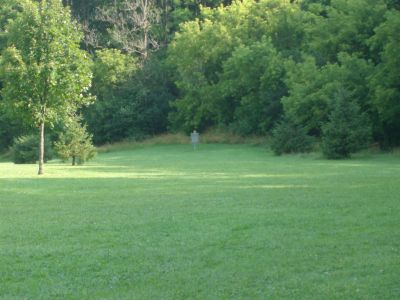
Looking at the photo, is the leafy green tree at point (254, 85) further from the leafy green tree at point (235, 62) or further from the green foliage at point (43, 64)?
the green foliage at point (43, 64)

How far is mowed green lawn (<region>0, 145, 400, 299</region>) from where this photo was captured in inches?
332

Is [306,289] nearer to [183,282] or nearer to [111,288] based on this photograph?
[183,282]

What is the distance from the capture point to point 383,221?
12.9 meters

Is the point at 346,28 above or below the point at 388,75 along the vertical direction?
above

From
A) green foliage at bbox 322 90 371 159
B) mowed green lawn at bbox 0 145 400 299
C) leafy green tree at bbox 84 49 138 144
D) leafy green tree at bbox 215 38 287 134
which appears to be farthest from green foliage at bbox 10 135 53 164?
mowed green lawn at bbox 0 145 400 299

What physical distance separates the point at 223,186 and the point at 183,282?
45.1ft

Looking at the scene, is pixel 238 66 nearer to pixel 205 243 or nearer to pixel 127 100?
pixel 127 100

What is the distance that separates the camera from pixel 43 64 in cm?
2912

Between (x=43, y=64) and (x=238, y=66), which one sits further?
(x=238, y=66)

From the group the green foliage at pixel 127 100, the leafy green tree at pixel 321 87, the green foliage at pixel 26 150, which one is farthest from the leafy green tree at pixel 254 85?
the green foliage at pixel 26 150

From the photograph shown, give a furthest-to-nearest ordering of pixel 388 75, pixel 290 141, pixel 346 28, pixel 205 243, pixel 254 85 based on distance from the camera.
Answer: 1. pixel 254 85
2. pixel 346 28
3. pixel 290 141
4. pixel 388 75
5. pixel 205 243

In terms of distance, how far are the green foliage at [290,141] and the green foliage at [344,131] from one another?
4.88 m

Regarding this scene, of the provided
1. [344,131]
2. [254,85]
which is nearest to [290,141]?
[344,131]

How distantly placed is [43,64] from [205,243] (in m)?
19.7
